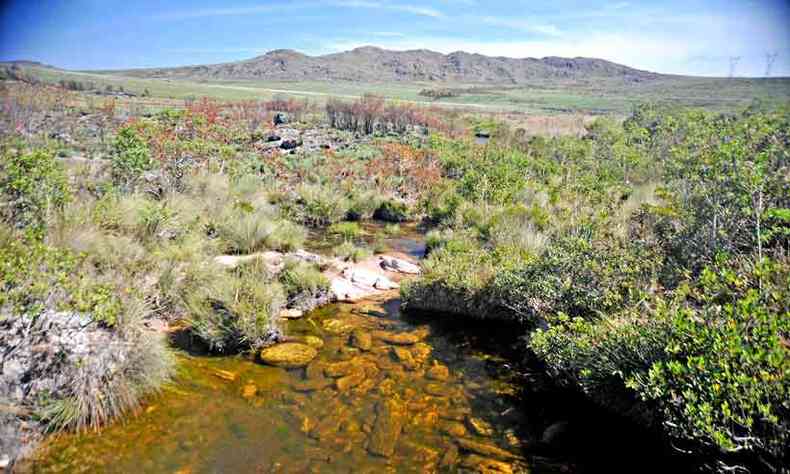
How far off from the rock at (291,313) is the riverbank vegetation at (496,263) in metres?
0.34

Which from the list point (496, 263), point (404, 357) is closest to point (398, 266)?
point (496, 263)

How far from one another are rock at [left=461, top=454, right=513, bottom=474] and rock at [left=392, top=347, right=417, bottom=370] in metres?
2.46

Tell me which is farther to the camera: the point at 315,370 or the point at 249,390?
the point at 315,370

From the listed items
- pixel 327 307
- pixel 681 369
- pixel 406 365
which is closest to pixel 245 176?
pixel 327 307

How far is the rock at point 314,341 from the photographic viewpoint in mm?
8680

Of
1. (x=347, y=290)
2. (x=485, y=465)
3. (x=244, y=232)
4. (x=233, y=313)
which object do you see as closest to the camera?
(x=485, y=465)

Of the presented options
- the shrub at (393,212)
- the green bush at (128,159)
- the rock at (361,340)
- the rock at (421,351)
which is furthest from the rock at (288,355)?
the shrub at (393,212)

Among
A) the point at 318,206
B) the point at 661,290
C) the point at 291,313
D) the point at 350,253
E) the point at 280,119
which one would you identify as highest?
the point at 280,119

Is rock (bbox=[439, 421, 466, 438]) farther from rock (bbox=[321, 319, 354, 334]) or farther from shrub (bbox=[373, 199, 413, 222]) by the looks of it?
shrub (bbox=[373, 199, 413, 222])

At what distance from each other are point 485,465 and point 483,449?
0.31m

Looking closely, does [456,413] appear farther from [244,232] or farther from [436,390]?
[244,232]

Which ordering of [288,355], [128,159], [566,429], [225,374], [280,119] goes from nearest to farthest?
[566,429], [225,374], [288,355], [128,159], [280,119]

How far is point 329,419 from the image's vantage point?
6527 mm

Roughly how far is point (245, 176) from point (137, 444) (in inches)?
584
